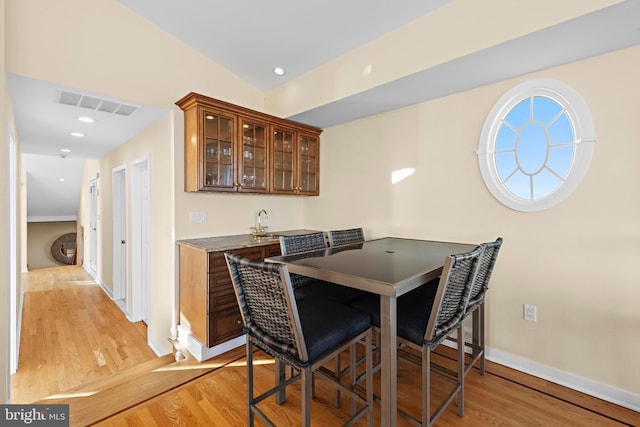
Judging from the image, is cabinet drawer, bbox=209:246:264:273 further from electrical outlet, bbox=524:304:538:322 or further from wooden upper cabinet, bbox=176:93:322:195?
electrical outlet, bbox=524:304:538:322

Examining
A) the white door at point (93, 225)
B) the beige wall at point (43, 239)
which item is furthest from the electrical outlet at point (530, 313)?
the beige wall at point (43, 239)

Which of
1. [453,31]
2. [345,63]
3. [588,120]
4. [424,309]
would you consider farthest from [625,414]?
[345,63]

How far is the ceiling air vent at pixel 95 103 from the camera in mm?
2354

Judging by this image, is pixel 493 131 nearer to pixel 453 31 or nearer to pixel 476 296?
pixel 453 31

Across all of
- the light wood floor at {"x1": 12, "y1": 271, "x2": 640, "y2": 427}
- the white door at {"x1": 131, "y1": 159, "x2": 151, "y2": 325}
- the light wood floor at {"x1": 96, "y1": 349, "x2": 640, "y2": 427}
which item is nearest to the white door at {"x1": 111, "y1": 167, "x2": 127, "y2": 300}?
the white door at {"x1": 131, "y1": 159, "x2": 151, "y2": 325}

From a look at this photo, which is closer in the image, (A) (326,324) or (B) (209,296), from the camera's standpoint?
(A) (326,324)

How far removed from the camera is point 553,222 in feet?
6.84

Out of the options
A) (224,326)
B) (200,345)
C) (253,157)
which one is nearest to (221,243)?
(224,326)

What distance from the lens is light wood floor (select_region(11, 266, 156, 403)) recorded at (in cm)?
260

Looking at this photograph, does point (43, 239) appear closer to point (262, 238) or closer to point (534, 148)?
point (262, 238)

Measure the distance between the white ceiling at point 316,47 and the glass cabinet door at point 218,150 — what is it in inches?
21.6

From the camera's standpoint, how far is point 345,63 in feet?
8.58

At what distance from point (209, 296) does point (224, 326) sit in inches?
12.6

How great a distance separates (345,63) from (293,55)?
516mm
